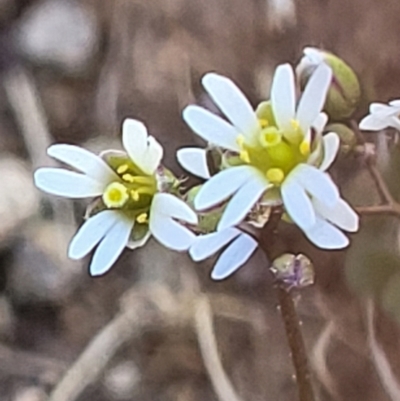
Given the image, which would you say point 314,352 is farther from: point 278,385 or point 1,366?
point 1,366

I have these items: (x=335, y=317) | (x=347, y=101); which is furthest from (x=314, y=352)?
(x=347, y=101)

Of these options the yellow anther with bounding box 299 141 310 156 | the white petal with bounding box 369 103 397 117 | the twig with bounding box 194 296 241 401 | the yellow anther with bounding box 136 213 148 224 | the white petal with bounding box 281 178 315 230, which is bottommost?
the twig with bounding box 194 296 241 401

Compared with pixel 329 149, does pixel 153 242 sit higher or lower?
lower

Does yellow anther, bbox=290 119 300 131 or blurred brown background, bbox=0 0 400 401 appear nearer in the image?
yellow anther, bbox=290 119 300 131

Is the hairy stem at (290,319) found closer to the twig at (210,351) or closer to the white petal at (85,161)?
the white petal at (85,161)

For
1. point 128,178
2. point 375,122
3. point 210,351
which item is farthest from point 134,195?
point 210,351

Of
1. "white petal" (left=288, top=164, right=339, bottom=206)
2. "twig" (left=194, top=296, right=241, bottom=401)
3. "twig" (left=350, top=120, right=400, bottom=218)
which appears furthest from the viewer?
"twig" (left=194, top=296, right=241, bottom=401)

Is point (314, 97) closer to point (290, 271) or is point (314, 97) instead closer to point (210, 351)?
point (290, 271)

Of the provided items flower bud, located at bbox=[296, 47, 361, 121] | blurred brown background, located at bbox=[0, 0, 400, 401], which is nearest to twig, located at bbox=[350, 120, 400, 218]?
flower bud, located at bbox=[296, 47, 361, 121]

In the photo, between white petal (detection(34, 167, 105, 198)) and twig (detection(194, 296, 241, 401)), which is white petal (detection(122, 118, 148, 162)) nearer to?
white petal (detection(34, 167, 105, 198))
